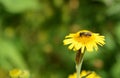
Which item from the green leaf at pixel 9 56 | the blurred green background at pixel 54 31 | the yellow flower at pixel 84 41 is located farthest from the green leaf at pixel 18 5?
the yellow flower at pixel 84 41

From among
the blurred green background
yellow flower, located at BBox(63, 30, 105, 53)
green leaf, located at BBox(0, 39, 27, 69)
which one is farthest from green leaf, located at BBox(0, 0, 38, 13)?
yellow flower, located at BBox(63, 30, 105, 53)

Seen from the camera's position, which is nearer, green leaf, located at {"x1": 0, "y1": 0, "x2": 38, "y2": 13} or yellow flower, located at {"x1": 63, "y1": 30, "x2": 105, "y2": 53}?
yellow flower, located at {"x1": 63, "y1": 30, "x2": 105, "y2": 53}

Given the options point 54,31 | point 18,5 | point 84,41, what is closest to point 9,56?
point 18,5

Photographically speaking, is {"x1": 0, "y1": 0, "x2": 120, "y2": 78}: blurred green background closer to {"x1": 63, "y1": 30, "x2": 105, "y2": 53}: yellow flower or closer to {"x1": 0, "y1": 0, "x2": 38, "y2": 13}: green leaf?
{"x1": 0, "y1": 0, "x2": 38, "y2": 13}: green leaf

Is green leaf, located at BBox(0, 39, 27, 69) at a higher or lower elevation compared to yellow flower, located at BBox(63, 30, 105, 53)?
higher

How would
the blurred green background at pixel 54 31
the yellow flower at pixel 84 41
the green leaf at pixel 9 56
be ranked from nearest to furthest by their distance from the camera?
the yellow flower at pixel 84 41, the green leaf at pixel 9 56, the blurred green background at pixel 54 31

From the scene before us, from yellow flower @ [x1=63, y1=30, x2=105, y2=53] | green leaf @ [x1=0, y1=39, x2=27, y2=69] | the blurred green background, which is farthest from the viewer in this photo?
the blurred green background

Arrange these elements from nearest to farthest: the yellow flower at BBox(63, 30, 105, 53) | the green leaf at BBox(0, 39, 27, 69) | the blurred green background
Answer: the yellow flower at BBox(63, 30, 105, 53), the green leaf at BBox(0, 39, 27, 69), the blurred green background

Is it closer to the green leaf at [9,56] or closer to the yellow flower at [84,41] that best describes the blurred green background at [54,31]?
the green leaf at [9,56]

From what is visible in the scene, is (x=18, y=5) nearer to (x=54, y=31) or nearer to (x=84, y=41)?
(x=54, y=31)
